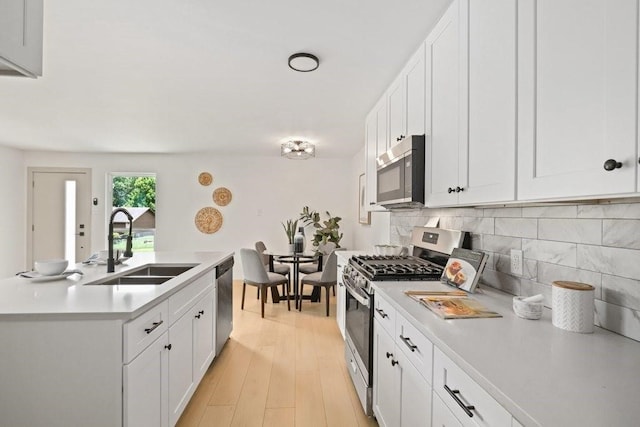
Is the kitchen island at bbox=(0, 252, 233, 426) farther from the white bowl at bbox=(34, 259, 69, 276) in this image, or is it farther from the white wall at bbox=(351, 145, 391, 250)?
the white wall at bbox=(351, 145, 391, 250)

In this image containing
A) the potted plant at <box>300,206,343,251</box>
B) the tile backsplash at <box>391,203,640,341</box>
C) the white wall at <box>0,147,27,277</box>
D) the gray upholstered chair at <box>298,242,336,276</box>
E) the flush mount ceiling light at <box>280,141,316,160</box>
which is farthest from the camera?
the potted plant at <box>300,206,343,251</box>

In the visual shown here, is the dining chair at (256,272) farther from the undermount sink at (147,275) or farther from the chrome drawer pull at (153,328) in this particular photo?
the chrome drawer pull at (153,328)

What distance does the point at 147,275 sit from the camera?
2.54m

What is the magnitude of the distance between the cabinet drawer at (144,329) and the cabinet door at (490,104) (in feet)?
5.07

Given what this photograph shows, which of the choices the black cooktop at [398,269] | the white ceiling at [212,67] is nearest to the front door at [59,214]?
the white ceiling at [212,67]

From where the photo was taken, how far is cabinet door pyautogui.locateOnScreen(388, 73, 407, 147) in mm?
2283

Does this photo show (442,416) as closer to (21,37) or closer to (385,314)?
(385,314)

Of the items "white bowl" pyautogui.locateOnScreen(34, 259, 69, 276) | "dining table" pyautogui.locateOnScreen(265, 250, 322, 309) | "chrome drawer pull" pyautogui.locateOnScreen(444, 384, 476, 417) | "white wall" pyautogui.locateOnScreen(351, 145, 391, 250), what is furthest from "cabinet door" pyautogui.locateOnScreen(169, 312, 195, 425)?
"white wall" pyautogui.locateOnScreen(351, 145, 391, 250)

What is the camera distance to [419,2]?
163cm

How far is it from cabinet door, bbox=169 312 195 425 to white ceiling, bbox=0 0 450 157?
67.4 inches

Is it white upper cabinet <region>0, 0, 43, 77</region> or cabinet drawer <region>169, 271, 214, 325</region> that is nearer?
white upper cabinet <region>0, 0, 43, 77</region>

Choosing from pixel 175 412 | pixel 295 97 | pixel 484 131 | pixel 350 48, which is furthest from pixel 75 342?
pixel 295 97

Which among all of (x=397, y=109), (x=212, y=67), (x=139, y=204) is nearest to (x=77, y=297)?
(x=212, y=67)

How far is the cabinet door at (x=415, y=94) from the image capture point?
6.43 ft
